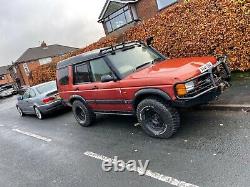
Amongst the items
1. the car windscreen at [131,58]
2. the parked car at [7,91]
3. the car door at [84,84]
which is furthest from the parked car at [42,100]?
the parked car at [7,91]

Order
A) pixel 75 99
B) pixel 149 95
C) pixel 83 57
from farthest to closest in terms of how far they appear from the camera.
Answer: pixel 75 99 → pixel 83 57 → pixel 149 95

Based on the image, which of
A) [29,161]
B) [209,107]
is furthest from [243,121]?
[29,161]

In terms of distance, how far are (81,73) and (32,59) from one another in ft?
165

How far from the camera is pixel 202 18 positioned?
28.8 feet

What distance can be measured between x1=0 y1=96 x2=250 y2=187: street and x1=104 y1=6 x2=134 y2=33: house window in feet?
74.4

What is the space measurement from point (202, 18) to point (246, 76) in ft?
7.48

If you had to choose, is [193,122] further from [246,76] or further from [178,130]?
[246,76]

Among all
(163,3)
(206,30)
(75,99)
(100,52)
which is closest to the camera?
(100,52)

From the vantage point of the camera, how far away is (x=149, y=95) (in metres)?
5.79

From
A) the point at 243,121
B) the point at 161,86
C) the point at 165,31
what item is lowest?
the point at 243,121

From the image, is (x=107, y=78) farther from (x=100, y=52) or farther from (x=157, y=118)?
(x=157, y=118)

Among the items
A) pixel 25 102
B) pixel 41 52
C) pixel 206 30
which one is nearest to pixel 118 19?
pixel 25 102

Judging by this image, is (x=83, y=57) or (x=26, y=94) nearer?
(x=83, y=57)

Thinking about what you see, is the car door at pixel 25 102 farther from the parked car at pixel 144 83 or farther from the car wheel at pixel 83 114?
the parked car at pixel 144 83
